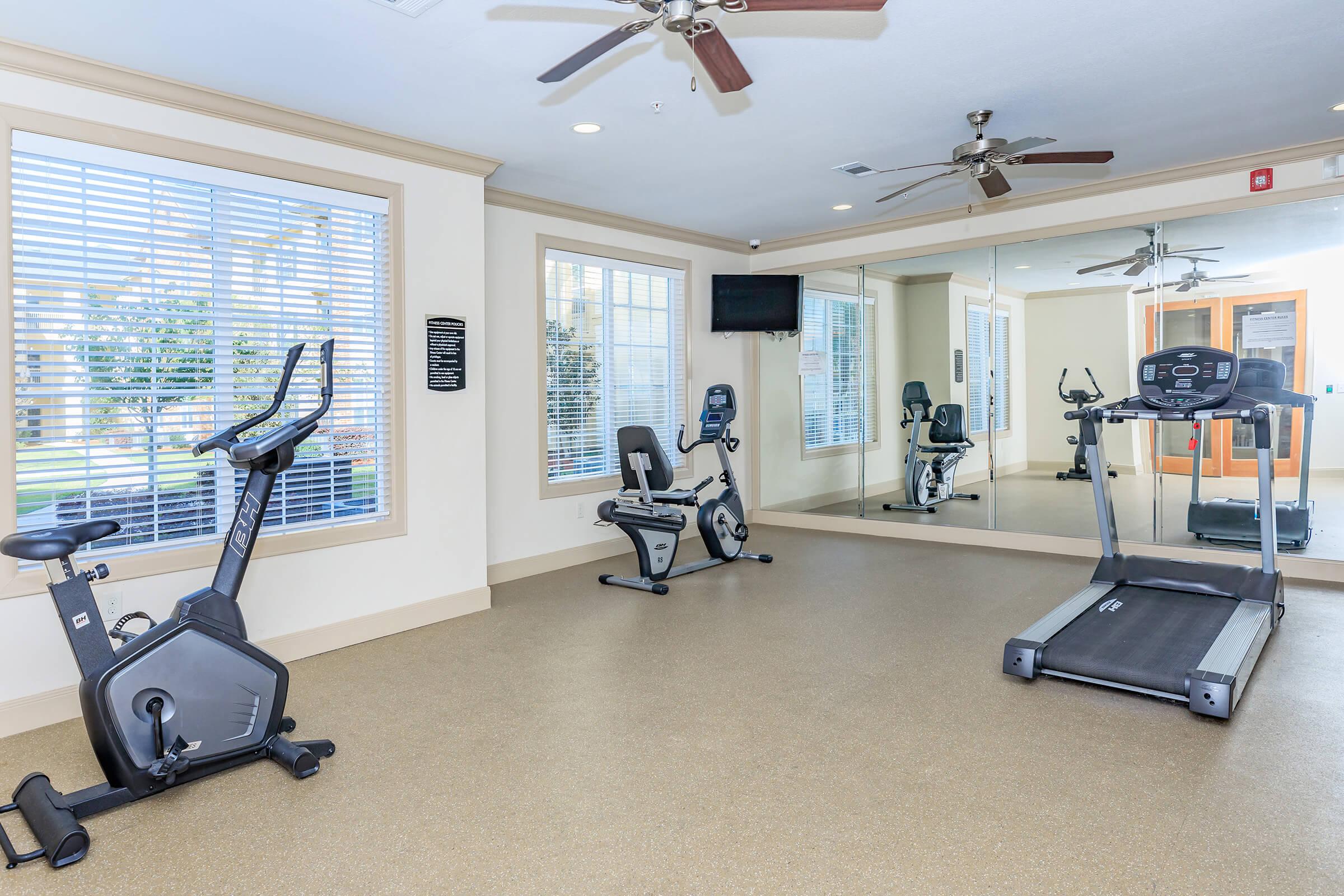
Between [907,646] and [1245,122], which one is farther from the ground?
[1245,122]

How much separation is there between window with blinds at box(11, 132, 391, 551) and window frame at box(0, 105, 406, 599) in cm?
4

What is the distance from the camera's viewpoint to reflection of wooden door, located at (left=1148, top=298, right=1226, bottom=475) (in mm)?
5086

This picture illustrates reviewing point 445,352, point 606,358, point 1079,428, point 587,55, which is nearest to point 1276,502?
point 1079,428

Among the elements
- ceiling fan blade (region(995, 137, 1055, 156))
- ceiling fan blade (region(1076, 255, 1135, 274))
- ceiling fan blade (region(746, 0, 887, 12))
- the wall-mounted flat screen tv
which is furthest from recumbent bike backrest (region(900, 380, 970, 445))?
ceiling fan blade (region(746, 0, 887, 12))

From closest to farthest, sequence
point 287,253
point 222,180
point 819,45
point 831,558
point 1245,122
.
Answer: point 819,45, point 222,180, point 287,253, point 1245,122, point 831,558

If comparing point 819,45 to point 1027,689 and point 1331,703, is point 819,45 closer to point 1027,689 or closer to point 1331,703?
point 1027,689

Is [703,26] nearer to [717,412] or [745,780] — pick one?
[745,780]

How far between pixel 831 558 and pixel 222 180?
4631 millimetres

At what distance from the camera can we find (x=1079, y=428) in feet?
19.0

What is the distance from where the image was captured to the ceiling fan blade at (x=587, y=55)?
243 cm

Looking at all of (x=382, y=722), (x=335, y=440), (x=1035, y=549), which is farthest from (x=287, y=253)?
(x=1035, y=549)

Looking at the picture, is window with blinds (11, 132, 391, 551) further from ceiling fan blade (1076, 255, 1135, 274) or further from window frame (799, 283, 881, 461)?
ceiling fan blade (1076, 255, 1135, 274)

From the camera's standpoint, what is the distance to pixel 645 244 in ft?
21.2

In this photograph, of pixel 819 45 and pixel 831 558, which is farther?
pixel 831 558
